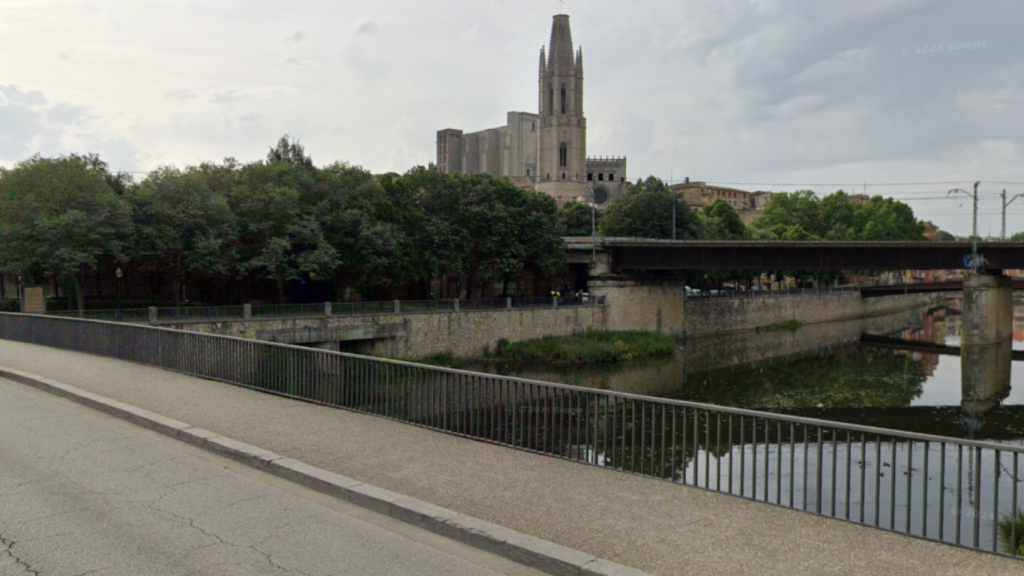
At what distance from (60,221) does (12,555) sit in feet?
113

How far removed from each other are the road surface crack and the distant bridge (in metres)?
54.5

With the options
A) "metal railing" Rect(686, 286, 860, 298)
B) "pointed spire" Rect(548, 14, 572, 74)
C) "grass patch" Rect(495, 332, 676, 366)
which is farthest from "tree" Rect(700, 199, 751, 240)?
"pointed spire" Rect(548, 14, 572, 74)

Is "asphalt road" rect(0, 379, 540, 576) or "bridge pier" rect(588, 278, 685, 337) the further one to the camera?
"bridge pier" rect(588, 278, 685, 337)

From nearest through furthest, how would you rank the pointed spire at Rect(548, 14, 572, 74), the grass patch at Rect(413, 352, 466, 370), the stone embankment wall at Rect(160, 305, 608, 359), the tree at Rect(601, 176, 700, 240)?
the stone embankment wall at Rect(160, 305, 608, 359) → the grass patch at Rect(413, 352, 466, 370) → the tree at Rect(601, 176, 700, 240) → the pointed spire at Rect(548, 14, 572, 74)

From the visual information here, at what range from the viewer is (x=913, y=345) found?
62906mm

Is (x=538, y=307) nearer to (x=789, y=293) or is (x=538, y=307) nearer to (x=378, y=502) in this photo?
(x=789, y=293)

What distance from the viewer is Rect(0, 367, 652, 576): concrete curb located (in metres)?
6.36

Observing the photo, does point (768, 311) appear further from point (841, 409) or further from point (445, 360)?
point (841, 409)

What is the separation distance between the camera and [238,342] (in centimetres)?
1584

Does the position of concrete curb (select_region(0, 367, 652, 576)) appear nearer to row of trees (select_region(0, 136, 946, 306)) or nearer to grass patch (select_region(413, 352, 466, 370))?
row of trees (select_region(0, 136, 946, 306))

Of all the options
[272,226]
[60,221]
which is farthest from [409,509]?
[272,226]

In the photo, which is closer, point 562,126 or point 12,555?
point 12,555

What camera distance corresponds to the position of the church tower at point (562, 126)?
158750mm

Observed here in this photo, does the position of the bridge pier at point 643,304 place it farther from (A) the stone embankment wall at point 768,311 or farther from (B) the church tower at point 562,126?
(B) the church tower at point 562,126
